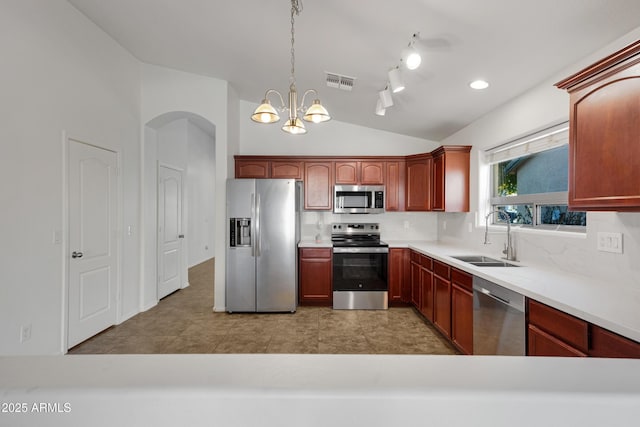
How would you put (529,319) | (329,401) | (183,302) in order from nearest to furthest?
1. (329,401)
2. (529,319)
3. (183,302)

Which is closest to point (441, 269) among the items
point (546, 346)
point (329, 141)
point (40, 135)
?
point (546, 346)

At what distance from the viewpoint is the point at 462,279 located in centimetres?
257

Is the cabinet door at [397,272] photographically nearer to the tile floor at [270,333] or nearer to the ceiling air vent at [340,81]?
the tile floor at [270,333]

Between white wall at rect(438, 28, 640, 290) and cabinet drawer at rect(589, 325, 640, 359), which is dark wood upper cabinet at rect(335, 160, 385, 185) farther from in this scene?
cabinet drawer at rect(589, 325, 640, 359)

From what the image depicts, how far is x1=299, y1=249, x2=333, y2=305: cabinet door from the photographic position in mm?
4041

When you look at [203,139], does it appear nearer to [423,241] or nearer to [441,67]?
[423,241]

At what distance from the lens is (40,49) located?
8.16 feet

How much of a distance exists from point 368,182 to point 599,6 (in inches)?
118

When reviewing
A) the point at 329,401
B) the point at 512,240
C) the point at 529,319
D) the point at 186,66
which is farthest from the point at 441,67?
the point at 186,66

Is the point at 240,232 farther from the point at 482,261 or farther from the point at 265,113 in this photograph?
the point at 482,261

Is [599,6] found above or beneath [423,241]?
above

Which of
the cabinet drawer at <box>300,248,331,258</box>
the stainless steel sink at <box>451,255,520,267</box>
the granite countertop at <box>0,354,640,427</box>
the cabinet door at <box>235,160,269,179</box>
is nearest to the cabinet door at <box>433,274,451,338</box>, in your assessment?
the stainless steel sink at <box>451,255,520,267</box>

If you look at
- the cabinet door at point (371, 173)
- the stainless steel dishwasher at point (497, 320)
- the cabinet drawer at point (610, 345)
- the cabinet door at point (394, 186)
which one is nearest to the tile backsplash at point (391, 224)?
the cabinet door at point (394, 186)

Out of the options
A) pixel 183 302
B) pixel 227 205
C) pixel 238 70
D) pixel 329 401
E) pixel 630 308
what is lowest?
pixel 183 302
